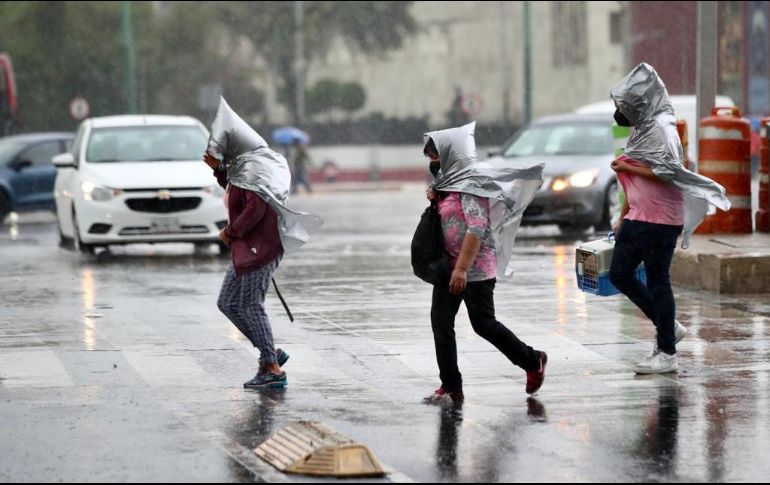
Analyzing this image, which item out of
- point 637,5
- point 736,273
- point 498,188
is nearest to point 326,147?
point 637,5

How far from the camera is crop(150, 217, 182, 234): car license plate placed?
18.8 meters

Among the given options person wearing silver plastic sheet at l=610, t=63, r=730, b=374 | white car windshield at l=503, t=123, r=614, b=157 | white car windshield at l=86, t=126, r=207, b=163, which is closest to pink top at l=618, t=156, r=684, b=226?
person wearing silver plastic sheet at l=610, t=63, r=730, b=374

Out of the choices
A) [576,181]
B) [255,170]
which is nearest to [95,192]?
[576,181]

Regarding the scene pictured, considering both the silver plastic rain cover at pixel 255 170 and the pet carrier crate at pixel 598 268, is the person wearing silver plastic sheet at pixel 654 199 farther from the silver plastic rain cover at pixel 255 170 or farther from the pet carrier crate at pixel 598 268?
the silver plastic rain cover at pixel 255 170

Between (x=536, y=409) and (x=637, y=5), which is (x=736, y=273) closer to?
(x=536, y=409)

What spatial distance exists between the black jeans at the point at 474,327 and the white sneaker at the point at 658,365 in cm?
94

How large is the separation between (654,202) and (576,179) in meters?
11.8

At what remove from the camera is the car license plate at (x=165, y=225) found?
18.8 meters

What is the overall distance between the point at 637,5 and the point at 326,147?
14.1 metres

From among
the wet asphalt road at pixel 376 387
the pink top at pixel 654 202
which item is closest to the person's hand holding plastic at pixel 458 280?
the wet asphalt road at pixel 376 387

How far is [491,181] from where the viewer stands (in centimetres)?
884

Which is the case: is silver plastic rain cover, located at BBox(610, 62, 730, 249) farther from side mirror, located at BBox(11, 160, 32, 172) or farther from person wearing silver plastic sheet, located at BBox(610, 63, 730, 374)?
side mirror, located at BBox(11, 160, 32, 172)

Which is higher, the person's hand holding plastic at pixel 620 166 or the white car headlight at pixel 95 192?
the person's hand holding plastic at pixel 620 166

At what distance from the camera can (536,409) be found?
8688mm
